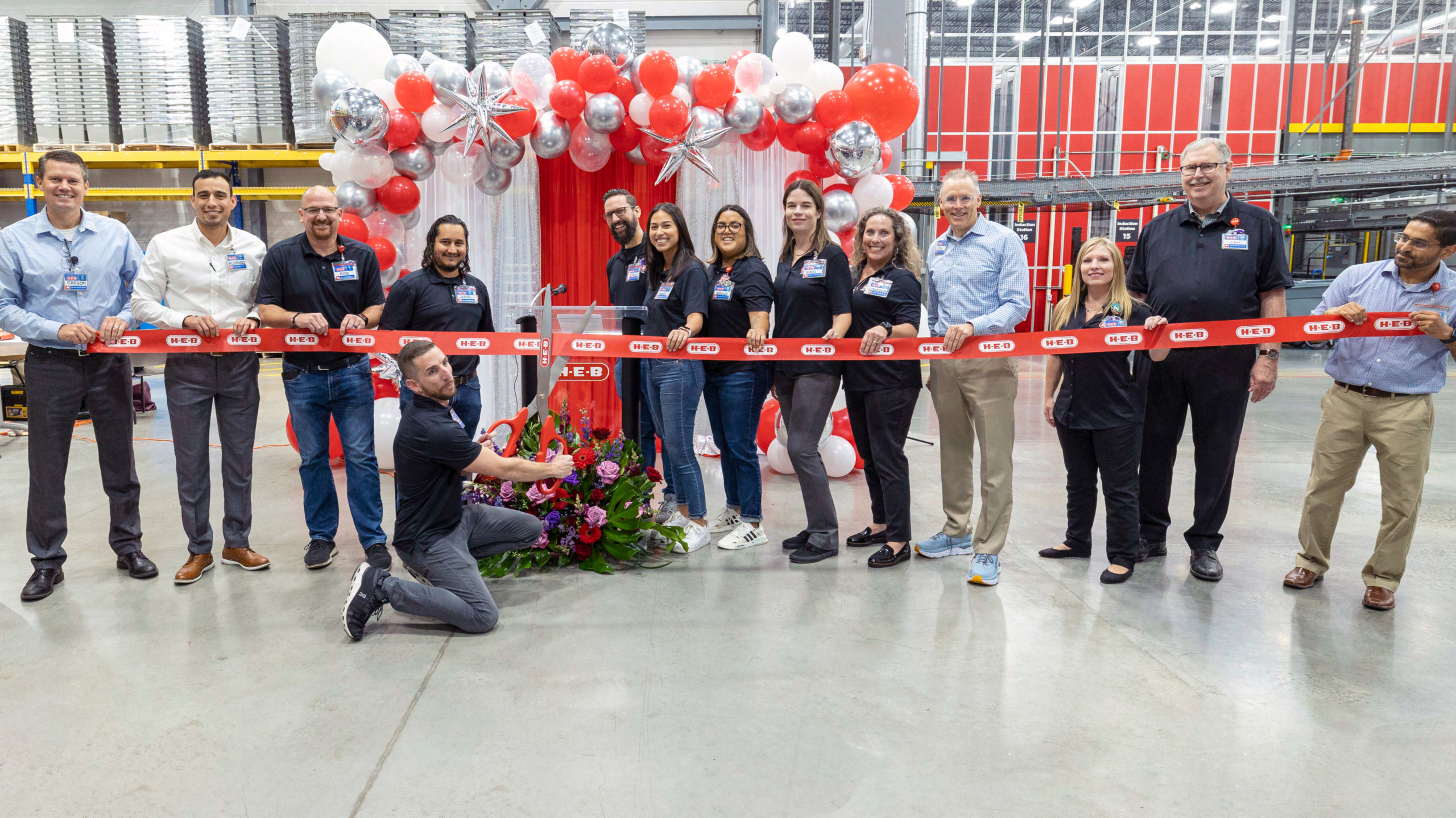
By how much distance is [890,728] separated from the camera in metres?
2.46

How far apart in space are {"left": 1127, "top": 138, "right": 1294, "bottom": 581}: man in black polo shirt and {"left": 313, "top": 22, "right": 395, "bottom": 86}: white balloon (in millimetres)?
5030

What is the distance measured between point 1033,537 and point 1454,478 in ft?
11.9

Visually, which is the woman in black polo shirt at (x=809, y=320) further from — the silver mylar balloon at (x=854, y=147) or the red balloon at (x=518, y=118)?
the red balloon at (x=518, y=118)

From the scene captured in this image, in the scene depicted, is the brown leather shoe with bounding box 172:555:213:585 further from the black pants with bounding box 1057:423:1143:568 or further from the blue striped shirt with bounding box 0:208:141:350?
the black pants with bounding box 1057:423:1143:568

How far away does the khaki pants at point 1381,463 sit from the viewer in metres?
3.26

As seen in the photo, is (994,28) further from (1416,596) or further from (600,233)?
(1416,596)

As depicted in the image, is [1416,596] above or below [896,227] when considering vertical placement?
below

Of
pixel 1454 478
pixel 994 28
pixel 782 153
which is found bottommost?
pixel 1454 478

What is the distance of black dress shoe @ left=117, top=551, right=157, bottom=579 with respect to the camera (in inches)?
149

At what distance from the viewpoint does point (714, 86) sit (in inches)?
212

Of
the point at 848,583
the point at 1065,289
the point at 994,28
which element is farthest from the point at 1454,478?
the point at 994,28

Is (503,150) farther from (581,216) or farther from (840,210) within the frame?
(840,210)

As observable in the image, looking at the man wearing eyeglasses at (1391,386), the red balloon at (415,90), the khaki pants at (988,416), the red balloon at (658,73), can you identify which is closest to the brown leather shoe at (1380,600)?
the man wearing eyeglasses at (1391,386)

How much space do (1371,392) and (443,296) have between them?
3921mm
